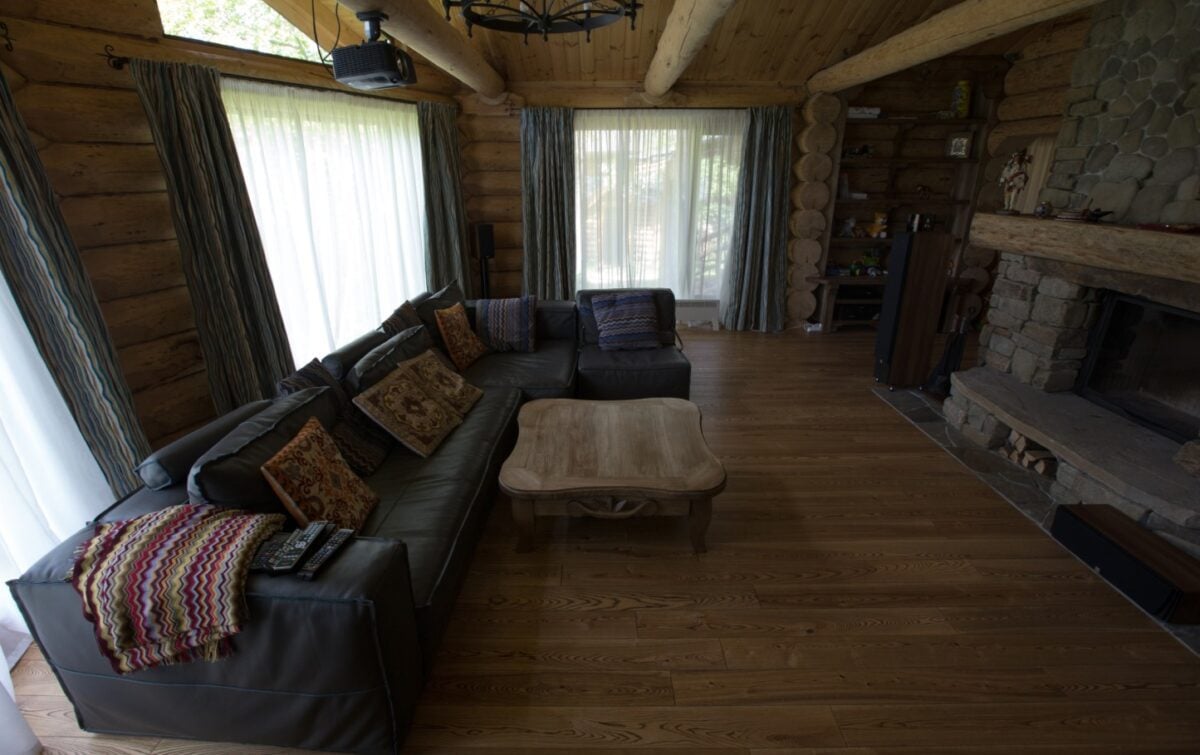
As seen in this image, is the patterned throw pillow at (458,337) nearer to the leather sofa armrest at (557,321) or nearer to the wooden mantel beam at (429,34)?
the leather sofa armrest at (557,321)

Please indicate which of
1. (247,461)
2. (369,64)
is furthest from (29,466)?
(369,64)

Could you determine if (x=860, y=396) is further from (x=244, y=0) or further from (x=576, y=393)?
(x=244, y=0)

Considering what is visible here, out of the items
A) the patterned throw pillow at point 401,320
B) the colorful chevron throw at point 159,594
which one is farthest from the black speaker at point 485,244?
the colorful chevron throw at point 159,594

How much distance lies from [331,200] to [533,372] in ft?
5.69

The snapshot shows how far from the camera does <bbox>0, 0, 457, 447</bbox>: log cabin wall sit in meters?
2.13

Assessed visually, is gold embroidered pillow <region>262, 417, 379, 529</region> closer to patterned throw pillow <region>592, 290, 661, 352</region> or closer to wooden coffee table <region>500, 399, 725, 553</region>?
wooden coffee table <region>500, 399, 725, 553</region>

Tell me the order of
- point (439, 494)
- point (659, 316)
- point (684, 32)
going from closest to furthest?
1. point (439, 494)
2. point (684, 32)
3. point (659, 316)

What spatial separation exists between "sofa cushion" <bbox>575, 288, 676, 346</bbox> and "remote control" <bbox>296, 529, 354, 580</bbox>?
102 inches

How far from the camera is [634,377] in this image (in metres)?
3.54

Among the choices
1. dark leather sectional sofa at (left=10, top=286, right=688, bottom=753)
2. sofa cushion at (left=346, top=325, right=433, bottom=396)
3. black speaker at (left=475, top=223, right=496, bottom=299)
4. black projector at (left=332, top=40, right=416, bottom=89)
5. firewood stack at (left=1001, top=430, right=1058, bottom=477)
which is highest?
black projector at (left=332, top=40, right=416, bottom=89)

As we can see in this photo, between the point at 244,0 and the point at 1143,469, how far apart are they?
4.98 meters

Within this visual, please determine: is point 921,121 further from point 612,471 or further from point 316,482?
point 316,482

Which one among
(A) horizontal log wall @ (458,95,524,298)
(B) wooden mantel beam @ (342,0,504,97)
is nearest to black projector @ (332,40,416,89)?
(B) wooden mantel beam @ (342,0,504,97)

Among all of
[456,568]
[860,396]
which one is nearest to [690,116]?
[860,396]
